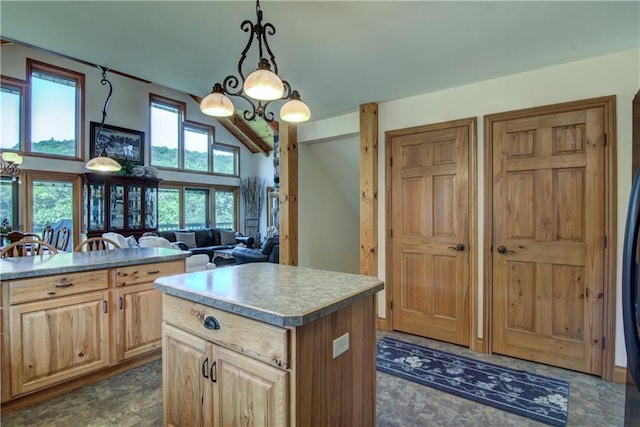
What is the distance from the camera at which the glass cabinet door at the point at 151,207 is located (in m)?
7.48

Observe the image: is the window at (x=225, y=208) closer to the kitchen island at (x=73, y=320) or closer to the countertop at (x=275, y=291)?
the kitchen island at (x=73, y=320)

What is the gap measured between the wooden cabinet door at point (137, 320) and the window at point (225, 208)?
730cm

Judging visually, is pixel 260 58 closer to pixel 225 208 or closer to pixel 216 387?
pixel 216 387

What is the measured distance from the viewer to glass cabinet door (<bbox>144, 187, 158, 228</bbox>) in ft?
24.5

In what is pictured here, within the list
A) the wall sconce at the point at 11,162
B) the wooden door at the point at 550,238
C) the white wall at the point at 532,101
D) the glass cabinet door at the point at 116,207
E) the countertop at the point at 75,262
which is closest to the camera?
the countertop at the point at 75,262

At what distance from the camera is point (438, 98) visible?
321cm

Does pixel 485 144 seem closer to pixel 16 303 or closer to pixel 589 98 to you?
pixel 589 98

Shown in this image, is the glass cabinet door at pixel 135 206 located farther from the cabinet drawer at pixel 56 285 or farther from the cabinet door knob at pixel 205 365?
the cabinet door knob at pixel 205 365

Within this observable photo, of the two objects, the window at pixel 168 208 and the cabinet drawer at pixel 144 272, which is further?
the window at pixel 168 208

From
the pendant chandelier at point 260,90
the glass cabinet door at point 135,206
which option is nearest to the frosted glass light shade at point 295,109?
the pendant chandelier at point 260,90

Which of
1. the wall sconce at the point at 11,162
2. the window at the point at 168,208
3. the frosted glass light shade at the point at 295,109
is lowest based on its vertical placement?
the window at the point at 168,208

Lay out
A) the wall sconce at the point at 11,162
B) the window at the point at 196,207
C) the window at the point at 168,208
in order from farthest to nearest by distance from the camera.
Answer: the window at the point at 196,207 → the window at the point at 168,208 → the wall sconce at the point at 11,162

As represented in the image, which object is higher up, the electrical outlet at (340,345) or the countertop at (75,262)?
the countertop at (75,262)

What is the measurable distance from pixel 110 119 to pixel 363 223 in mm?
6885
